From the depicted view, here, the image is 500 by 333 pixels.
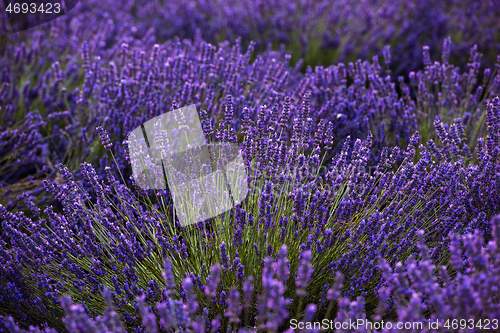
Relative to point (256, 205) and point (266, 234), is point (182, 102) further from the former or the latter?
point (266, 234)

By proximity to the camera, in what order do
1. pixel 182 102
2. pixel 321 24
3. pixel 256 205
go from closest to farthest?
1. pixel 256 205
2. pixel 182 102
3. pixel 321 24

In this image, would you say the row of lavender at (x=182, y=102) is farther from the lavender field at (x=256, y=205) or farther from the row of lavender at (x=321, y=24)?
the row of lavender at (x=321, y=24)

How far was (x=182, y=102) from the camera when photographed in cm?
253

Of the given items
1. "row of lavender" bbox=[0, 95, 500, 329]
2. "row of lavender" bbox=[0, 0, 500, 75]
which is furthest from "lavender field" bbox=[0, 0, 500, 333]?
"row of lavender" bbox=[0, 0, 500, 75]

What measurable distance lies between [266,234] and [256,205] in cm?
18

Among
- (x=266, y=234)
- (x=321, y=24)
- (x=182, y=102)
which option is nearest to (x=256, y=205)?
(x=266, y=234)

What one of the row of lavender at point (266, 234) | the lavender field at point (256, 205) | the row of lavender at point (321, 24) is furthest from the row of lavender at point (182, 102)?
the row of lavender at point (321, 24)

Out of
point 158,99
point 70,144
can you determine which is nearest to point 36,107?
point 70,144

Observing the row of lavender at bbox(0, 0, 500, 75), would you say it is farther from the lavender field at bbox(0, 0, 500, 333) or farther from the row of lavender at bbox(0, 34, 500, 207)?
the row of lavender at bbox(0, 34, 500, 207)

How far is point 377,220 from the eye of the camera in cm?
161

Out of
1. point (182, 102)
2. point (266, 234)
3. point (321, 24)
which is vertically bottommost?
point (266, 234)

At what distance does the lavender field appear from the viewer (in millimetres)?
1257

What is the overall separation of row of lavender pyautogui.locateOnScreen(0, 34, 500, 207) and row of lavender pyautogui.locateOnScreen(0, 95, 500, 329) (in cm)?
66

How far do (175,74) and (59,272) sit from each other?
60.3 inches
